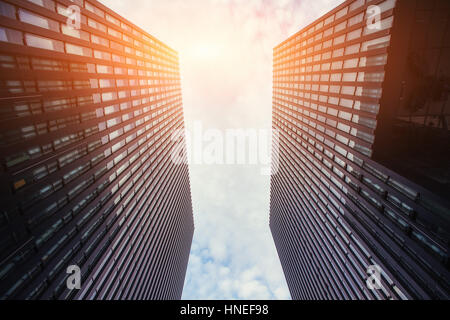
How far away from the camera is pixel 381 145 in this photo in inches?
963

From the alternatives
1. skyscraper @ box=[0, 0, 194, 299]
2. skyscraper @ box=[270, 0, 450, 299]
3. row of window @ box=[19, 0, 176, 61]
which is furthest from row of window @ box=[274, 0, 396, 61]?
row of window @ box=[19, 0, 176, 61]

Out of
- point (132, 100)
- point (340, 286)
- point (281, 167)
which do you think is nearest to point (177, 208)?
point (281, 167)

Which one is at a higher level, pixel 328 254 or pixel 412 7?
pixel 412 7

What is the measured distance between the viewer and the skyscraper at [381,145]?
1961 cm

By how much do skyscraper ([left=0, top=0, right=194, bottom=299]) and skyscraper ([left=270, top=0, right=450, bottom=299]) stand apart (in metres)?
33.4

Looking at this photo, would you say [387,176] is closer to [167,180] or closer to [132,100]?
[132,100]

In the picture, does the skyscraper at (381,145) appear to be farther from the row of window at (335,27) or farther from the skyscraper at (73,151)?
the skyscraper at (73,151)

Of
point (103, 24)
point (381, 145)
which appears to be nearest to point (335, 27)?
point (381, 145)

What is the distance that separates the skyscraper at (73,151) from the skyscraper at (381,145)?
33.4 metres

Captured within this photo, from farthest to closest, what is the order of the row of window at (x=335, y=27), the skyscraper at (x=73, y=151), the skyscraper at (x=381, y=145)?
the row of window at (x=335, y=27)
the skyscraper at (x=381, y=145)
the skyscraper at (x=73, y=151)

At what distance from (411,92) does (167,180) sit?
5383 centimetres

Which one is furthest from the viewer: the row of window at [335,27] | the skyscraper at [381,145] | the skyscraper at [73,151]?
the row of window at [335,27]

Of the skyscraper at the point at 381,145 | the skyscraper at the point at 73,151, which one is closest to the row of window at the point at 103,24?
the skyscraper at the point at 73,151

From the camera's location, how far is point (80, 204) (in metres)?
24.7
